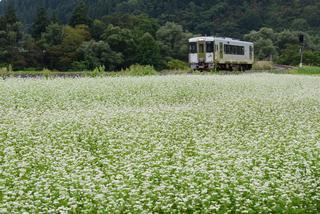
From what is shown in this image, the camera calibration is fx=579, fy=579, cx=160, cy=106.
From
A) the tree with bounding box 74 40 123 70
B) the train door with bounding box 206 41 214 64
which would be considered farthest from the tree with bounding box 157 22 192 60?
the train door with bounding box 206 41 214 64

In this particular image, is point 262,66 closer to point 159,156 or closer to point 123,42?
point 123,42

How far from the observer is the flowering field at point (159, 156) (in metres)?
7.17

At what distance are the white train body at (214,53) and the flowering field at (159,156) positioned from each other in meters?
23.2

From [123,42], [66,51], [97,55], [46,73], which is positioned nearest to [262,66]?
[123,42]

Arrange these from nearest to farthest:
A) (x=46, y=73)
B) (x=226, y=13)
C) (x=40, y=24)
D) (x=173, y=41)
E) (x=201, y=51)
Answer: (x=46, y=73)
(x=201, y=51)
(x=40, y=24)
(x=173, y=41)
(x=226, y=13)

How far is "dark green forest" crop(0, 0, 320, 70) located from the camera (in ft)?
197

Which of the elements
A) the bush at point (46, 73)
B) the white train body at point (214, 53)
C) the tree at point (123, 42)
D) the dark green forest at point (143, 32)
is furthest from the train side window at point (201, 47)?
the tree at point (123, 42)

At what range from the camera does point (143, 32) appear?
7125 cm

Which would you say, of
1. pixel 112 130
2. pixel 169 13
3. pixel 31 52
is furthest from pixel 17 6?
pixel 112 130

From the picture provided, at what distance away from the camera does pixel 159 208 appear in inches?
276

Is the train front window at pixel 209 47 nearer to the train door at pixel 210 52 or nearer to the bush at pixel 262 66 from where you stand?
the train door at pixel 210 52

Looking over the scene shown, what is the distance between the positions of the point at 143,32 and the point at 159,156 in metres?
62.4

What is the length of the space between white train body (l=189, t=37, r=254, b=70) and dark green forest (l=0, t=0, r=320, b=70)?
16.0 meters

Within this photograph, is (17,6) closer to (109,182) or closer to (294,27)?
(294,27)
